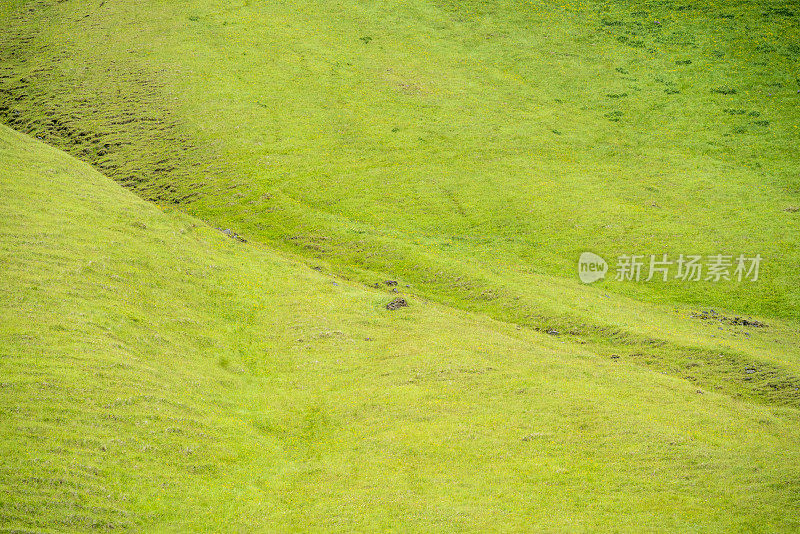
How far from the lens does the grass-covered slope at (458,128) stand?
48.4 metres

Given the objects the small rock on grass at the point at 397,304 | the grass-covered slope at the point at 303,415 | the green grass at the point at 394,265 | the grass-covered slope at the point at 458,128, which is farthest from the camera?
the grass-covered slope at the point at 458,128

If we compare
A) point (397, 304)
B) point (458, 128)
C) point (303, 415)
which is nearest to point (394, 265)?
point (397, 304)

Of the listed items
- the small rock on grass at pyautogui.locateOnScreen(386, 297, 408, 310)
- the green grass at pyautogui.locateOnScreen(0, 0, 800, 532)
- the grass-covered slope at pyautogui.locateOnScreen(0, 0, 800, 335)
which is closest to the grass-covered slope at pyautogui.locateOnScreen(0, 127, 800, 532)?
the green grass at pyautogui.locateOnScreen(0, 0, 800, 532)

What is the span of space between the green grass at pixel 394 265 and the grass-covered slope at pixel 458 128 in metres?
0.41

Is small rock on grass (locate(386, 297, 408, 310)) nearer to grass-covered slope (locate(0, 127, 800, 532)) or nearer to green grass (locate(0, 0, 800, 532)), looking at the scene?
grass-covered slope (locate(0, 127, 800, 532))

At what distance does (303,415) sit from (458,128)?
47.7 m

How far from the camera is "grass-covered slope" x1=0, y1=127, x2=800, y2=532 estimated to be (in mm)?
19953

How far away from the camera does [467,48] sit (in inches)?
3287

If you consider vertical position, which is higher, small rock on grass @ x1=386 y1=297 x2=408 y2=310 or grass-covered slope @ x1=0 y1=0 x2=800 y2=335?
grass-covered slope @ x1=0 y1=0 x2=800 y2=335

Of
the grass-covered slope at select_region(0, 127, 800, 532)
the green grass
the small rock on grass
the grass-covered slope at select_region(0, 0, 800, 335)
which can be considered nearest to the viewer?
the grass-covered slope at select_region(0, 127, 800, 532)

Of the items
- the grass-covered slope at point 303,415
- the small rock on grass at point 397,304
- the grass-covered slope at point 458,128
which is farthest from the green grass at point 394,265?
the small rock on grass at point 397,304

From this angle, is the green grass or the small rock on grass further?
the small rock on grass

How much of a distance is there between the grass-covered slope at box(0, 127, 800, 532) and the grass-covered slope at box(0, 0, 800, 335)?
10.4m

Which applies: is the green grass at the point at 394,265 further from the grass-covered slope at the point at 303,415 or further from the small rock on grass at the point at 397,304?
the small rock on grass at the point at 397,304
